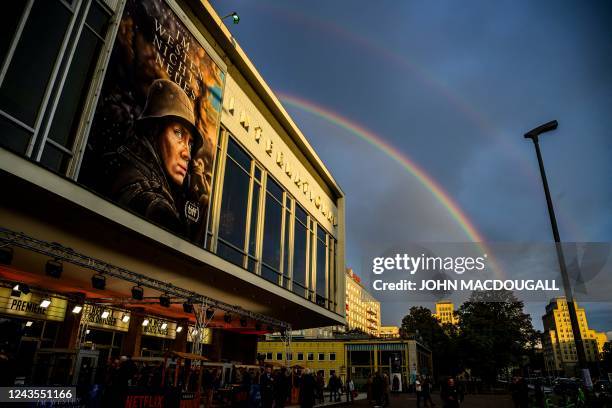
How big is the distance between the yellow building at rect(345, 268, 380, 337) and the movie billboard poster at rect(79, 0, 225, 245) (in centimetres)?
11434

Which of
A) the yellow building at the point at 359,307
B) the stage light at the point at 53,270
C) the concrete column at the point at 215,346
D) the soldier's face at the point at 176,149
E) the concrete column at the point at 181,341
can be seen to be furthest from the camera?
the yellow building at the point at 359,307

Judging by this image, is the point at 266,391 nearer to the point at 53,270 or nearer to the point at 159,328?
the point at 159,328

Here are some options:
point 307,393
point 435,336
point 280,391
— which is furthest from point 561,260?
point 435,336

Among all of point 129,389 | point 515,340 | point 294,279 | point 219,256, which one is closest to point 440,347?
point 515,340

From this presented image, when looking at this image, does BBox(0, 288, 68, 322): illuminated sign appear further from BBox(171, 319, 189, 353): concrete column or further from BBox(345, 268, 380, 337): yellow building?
BBox(345, 268, 380, 337): yellow building

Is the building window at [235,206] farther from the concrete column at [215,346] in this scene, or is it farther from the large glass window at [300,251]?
the concrete column at [215,346]

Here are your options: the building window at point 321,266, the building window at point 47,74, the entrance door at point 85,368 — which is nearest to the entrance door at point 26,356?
the entrance door at point 85,368

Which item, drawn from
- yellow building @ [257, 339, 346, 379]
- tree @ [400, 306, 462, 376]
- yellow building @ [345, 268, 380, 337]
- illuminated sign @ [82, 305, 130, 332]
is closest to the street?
illuminated sign @ [82, 305, 130, 332]

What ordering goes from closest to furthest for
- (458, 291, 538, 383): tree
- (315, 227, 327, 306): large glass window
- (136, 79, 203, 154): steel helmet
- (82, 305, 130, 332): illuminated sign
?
(136, 79, 203, 154): steel helmet, (82, 305, 130, 332): illuminated sign, (315, 227, 327, 306): large glass window, (458, 291, 538, 383): tree

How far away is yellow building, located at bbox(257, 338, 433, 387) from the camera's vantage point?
52656mm

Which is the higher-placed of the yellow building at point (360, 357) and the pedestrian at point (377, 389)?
the yellow building at point (360, 357)

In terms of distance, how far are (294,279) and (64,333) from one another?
12429 millimetres

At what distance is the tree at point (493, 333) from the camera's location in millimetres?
53491

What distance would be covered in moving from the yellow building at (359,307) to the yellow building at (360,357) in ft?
232
